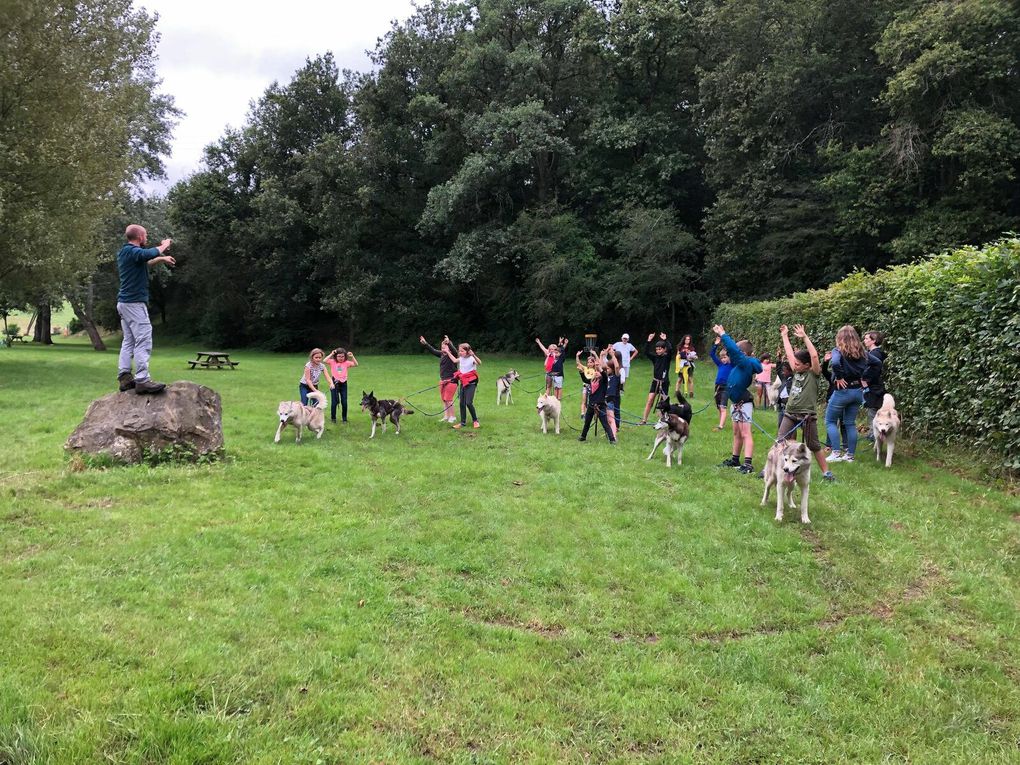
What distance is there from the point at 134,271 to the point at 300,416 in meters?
3.73

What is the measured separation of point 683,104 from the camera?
33719 mm

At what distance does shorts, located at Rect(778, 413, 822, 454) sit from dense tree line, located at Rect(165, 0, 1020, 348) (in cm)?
1740

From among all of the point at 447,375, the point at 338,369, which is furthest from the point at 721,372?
the point at 338,369

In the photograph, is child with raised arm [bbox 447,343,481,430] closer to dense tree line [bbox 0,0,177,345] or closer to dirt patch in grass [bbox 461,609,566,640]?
dirt patch in grass [bbox 461,609,566,640]

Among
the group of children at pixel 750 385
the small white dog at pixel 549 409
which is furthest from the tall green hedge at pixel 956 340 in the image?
the small white dog at pixel 549 409

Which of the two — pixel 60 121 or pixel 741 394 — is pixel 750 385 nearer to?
pixel 741 394

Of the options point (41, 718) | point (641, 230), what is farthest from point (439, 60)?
point (41, 718)

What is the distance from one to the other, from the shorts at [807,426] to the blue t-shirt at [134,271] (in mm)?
8474

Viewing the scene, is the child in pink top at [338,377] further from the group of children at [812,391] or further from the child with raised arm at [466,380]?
the group of children at [812,391]

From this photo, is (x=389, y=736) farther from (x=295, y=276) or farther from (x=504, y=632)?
(x=295, y=276)

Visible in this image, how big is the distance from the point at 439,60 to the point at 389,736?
1526 inches

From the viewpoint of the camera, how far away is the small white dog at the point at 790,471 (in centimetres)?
645

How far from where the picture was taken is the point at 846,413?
9.09 meters

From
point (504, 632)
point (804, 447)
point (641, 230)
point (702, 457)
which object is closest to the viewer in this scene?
point (504, 632)
